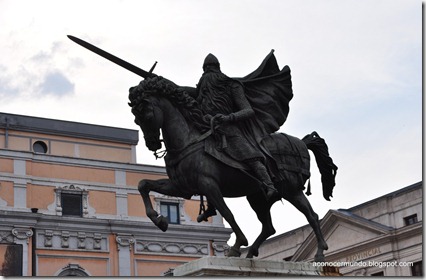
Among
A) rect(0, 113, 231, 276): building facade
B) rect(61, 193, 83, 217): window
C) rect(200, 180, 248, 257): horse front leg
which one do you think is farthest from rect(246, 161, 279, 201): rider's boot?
rect(61, 193, 83, 217): window

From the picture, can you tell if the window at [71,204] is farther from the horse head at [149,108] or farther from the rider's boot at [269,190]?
the rider's boot at [269,190]

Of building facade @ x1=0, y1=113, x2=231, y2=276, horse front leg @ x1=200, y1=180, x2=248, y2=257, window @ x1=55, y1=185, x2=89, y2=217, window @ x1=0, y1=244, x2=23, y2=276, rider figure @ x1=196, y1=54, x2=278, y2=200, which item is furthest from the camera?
window @ x1=55, y1=185, x2=89, y2=217

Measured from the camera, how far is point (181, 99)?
11812 mm

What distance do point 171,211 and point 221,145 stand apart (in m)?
32.2

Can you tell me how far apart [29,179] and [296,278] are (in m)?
31.2

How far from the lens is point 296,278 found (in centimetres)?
1097

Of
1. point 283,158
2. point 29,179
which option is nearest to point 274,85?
point 283,158

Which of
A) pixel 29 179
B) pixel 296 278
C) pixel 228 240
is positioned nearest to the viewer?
pixel 296 278

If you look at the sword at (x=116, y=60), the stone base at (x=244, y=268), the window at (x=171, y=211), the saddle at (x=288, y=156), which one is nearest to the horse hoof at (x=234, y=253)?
the stone base at (x=244, y=268)

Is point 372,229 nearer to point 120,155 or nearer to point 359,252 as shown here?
point 359,252

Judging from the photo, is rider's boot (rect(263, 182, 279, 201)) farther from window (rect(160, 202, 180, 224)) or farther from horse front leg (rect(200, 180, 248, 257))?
window (rect(160, 202, 180, 224))

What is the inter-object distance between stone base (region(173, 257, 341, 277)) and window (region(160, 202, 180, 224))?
3182 cm

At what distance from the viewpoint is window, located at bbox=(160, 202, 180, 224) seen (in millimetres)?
43281

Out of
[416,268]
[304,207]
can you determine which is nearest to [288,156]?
[304,207]
